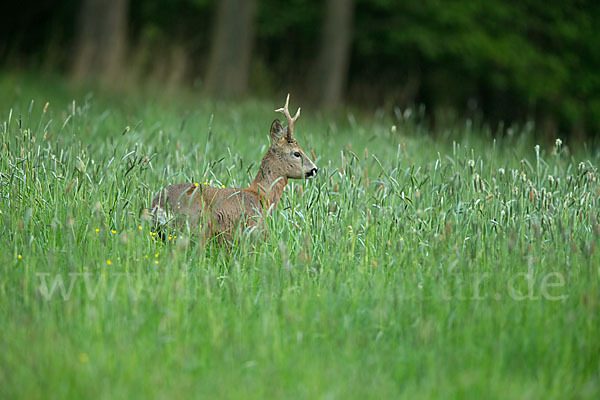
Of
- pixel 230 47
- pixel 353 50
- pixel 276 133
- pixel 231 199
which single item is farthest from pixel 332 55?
pixel 231 199

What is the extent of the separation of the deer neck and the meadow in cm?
14

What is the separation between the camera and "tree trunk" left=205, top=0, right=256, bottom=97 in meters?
15.6

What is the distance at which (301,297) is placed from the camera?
14.6 ft

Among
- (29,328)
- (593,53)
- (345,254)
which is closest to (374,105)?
(593,53)

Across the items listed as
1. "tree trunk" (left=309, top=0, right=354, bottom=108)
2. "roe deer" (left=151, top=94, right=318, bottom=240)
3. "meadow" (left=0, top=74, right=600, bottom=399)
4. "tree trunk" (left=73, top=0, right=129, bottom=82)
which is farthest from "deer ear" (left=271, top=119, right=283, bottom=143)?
"tree trunk" (left=309, top=0, right=354, bottom=108)

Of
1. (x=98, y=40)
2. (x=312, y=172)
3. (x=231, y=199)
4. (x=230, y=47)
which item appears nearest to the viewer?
(x=231, y=199)

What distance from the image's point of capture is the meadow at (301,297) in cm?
361

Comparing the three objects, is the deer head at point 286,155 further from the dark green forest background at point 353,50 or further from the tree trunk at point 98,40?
the tree trunk at point 98,40

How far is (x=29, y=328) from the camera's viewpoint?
12.8 feet

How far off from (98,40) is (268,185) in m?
10.1

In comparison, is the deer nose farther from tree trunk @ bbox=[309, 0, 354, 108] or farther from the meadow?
tree trunk @ bbox=[309, 0, 354, 108]

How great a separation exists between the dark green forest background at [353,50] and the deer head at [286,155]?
9189 millimetres

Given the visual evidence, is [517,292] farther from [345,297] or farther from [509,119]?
[509,119]

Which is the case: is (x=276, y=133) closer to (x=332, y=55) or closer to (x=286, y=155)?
(x=286, y=155)
